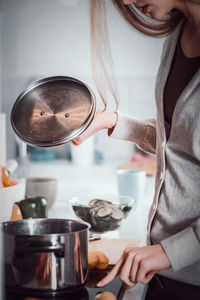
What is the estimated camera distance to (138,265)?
56 centimetres

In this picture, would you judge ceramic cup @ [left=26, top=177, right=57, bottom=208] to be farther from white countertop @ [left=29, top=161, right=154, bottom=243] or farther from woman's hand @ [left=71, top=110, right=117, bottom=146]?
woman's hand @ [left=71, top=110, right=117, bottom=146]

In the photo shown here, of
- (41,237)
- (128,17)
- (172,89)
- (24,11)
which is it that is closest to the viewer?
(41,237)

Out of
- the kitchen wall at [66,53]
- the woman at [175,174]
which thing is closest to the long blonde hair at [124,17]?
the woman at [175,174]

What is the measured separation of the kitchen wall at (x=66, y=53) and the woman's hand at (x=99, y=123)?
168 cm

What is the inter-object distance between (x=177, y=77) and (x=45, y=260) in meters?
0.40

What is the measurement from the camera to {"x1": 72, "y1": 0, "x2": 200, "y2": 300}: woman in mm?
569

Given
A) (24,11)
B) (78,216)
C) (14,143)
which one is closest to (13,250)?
(78,216)

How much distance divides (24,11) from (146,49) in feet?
2.93

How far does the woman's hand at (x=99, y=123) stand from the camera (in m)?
0.82

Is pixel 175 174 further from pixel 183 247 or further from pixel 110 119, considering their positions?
pixel 110 119

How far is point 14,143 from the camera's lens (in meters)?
2.66

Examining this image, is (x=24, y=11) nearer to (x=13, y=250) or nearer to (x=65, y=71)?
(x=65, y=71)

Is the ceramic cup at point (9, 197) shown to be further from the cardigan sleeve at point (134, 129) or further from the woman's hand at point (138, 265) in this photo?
the woman's hand at point (138, 265)

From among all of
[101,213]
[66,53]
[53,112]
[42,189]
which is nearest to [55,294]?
[53,112]
